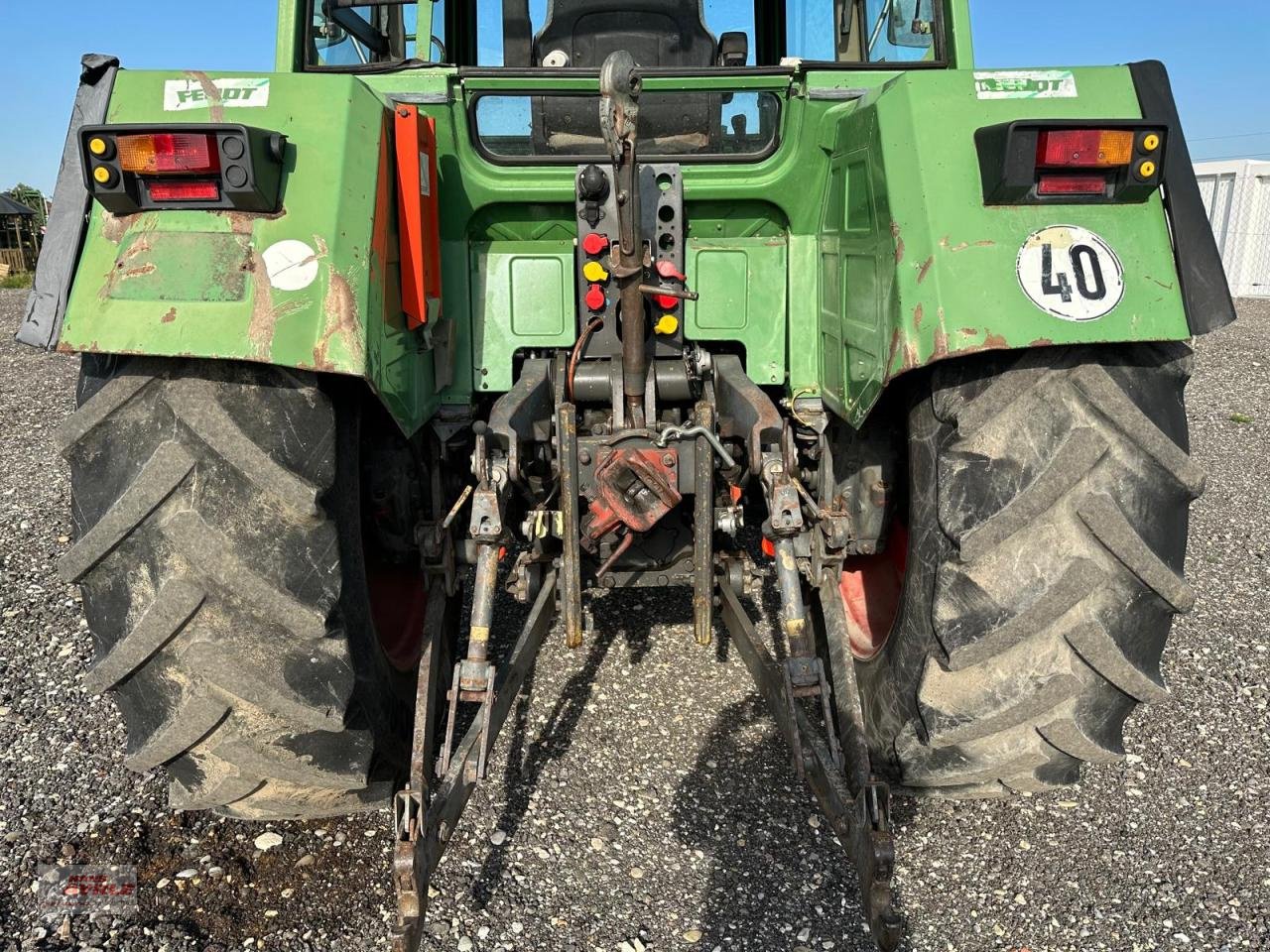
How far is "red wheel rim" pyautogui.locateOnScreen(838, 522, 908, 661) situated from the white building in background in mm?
13828

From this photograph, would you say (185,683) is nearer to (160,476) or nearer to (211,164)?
(160,476)

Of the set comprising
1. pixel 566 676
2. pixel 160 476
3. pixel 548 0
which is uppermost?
pixel 548 0

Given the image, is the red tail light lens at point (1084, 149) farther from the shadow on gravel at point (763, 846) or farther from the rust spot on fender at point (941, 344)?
the shadow on gravel at point (763, 846)

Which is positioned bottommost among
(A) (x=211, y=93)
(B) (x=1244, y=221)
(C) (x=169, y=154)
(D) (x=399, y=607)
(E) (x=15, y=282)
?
(D) (x=399, y=607)

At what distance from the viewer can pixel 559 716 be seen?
319 centimetres

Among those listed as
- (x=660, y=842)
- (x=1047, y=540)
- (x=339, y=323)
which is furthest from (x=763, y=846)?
(x=339, y=323)

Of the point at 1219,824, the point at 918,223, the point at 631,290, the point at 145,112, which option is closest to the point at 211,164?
the point at 145,112

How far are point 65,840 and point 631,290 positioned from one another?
2.15m

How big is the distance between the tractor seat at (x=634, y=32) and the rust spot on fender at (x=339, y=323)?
169 cm

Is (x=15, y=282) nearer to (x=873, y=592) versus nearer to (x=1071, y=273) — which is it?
(x=873, y=592)

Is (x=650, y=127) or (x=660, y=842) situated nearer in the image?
(x=660, y=842)

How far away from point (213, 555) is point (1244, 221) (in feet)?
53.4

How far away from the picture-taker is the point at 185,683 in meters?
2.04

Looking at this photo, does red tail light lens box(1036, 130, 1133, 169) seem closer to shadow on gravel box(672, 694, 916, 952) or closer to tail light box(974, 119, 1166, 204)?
tail light box(974, 119, 1166, 204)
